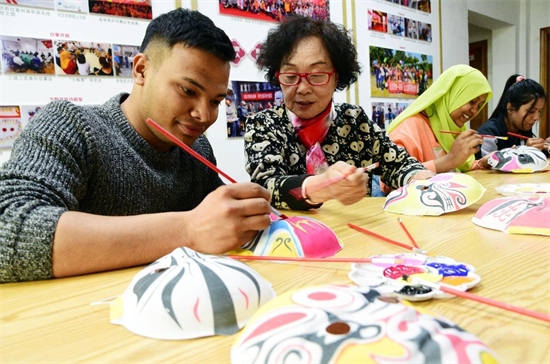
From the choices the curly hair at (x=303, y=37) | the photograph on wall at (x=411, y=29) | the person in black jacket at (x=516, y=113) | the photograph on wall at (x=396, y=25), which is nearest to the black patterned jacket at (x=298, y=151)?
the curly hair at (x=303, y=37)

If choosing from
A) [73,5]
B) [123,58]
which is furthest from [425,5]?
[73,5]

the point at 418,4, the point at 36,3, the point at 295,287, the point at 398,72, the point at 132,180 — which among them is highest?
the point at 418,4

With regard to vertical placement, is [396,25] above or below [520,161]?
above

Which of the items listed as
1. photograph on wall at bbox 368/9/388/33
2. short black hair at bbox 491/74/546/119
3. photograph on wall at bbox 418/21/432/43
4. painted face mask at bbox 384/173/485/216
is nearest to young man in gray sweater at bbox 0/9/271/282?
painted face mask at bbox 384/173/485/216

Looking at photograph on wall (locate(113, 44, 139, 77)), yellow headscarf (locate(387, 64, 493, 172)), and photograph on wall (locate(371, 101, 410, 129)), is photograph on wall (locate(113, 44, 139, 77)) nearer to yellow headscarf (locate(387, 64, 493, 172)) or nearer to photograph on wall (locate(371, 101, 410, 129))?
yellow headscarf (locate(387, 64, 493, 172))

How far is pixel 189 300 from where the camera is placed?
1.51ft

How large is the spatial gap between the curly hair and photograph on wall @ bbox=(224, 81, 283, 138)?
22.5 inches

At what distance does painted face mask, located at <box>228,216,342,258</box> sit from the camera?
724mm

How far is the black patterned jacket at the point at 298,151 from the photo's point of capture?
1.22 meters

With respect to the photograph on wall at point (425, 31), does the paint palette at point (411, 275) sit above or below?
below

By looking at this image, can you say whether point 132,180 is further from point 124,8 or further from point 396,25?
point 396,25

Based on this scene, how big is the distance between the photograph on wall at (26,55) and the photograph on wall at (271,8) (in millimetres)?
897

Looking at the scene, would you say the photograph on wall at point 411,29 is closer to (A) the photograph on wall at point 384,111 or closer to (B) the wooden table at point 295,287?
(A) the photograph on wall at point 384,111

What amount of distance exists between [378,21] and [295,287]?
9.57 feet
